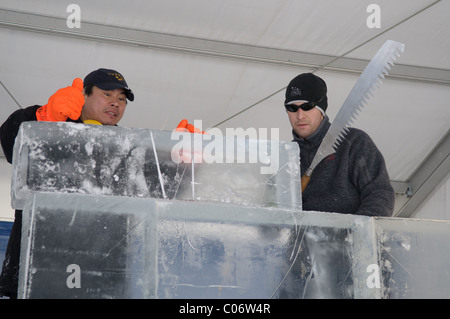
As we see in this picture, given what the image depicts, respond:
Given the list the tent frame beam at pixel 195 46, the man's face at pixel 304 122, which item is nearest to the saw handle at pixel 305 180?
the man's face at pixel 304 122

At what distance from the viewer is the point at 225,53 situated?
406 cm

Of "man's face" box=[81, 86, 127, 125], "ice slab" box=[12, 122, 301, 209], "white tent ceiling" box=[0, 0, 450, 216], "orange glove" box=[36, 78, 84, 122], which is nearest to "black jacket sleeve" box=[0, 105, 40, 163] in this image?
"orange glove" box=[36, 78, 84, 122]

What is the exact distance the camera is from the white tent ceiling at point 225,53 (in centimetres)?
380

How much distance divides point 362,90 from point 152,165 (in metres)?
0.51

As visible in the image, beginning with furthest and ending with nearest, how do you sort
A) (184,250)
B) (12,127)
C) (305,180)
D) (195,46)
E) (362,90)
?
(195,46) < (12,127) < (305,180) < (362,90) < (184,250)

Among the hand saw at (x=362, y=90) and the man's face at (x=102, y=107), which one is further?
the man's face at (x=102, y=107)

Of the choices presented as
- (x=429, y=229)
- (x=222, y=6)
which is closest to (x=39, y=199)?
(x=429, y=229)

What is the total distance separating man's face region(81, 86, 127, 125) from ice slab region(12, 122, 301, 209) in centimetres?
97

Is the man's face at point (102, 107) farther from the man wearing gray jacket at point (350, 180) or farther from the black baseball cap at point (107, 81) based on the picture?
the man wearing gray jacket at point (350, 180)

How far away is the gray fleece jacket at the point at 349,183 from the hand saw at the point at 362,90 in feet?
0.33

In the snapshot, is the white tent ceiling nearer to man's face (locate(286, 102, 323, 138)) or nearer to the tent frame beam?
the tent frame beam

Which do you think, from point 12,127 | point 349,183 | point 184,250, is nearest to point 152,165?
point 184,250

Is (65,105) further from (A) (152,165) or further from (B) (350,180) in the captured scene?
(B) (350,180)

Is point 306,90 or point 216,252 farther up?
point 306,90
